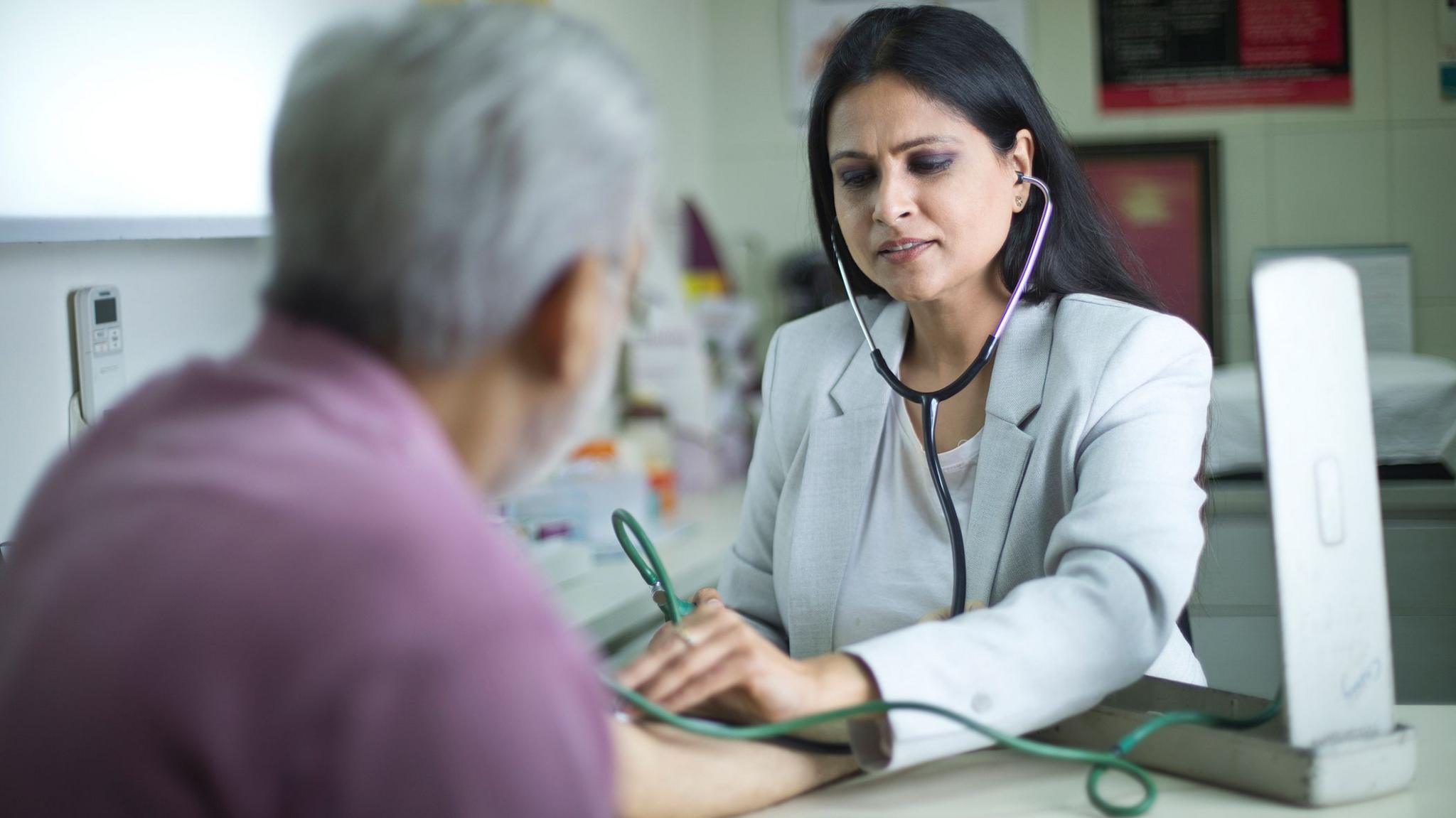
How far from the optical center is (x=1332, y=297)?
34.9 inches

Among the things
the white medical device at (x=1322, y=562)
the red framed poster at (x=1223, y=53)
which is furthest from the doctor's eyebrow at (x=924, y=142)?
the red framed poster at (x=1223, y=53)

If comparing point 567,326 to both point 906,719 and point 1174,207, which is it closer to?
point 906,719

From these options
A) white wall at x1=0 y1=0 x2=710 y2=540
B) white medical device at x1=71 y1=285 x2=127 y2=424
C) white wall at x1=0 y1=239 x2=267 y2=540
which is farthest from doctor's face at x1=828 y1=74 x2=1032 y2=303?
white medical device at x1=71 y1=285 x2=127 y2=424

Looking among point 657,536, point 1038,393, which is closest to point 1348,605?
point 1038,393

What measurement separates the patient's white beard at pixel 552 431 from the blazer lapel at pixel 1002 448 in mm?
651

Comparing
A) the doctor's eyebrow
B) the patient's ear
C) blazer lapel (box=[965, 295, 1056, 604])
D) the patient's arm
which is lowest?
the patient's arm

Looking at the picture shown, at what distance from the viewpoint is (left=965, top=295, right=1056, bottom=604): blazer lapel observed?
1290mm

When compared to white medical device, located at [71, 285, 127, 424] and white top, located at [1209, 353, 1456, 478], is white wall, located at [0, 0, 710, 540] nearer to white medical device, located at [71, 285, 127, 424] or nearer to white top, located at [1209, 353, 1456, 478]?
white medical device, located at [71, 285, 127, 424]

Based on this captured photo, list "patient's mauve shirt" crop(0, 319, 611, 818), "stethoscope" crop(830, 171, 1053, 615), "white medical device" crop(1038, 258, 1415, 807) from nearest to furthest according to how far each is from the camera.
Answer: "patient's mauve shirt" crop(0, 319, 611, 818) → "white medical device" crop(1038, 258, 1415, 807) → "stethoscope" crop(830, 171, 1053, 615)

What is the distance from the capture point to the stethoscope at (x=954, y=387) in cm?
123

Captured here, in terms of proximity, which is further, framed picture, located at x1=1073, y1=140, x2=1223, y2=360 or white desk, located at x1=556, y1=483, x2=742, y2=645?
framed picture, located at x1=1073, y1=140, x2=1223, y2=360

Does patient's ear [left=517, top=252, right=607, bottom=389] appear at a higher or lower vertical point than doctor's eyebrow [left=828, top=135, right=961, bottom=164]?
lower

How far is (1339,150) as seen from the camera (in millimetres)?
3279

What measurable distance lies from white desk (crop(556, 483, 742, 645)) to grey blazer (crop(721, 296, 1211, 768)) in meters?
0.55
